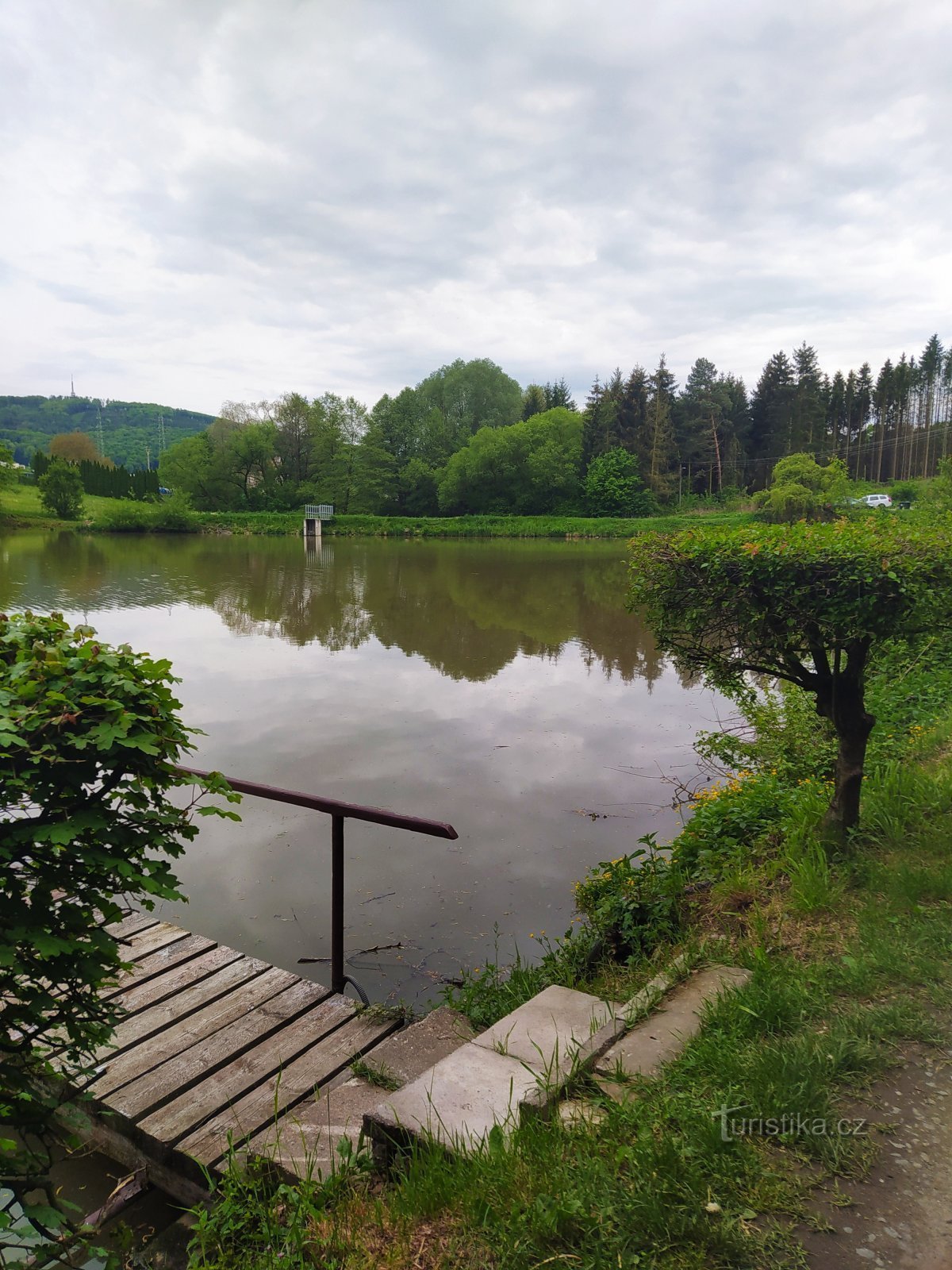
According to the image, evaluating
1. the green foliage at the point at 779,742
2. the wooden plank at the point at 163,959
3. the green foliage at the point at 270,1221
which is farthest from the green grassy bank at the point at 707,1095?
the green foliage at the point at 779,742

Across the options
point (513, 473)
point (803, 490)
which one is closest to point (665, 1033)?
point (803, 490)

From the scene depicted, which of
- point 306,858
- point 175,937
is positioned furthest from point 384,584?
point 175,937

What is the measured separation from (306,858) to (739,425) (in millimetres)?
84331

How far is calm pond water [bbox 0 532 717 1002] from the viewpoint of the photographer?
5.81 m

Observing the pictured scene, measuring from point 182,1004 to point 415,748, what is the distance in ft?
19.4

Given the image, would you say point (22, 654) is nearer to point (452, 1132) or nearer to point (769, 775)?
point (452, 1132)

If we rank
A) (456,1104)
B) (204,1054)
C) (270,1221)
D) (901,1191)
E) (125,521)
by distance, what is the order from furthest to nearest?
(125,521) < (204,1054) < (456,1104) < (270,1221) < (901,1191)

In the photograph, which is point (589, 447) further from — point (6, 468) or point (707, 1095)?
point (707, 1095)

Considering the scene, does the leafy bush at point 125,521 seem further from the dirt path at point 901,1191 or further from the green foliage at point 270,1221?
the dirt path at point 901,1191

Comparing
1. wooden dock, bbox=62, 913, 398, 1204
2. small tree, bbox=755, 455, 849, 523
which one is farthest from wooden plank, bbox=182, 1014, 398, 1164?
small tree, bbox=755, 455, 849, 523

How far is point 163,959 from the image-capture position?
14.8ft

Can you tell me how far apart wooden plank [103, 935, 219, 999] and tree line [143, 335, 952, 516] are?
228ft

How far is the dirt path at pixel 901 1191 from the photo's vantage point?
6.44ft

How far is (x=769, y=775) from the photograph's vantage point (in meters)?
6.78
